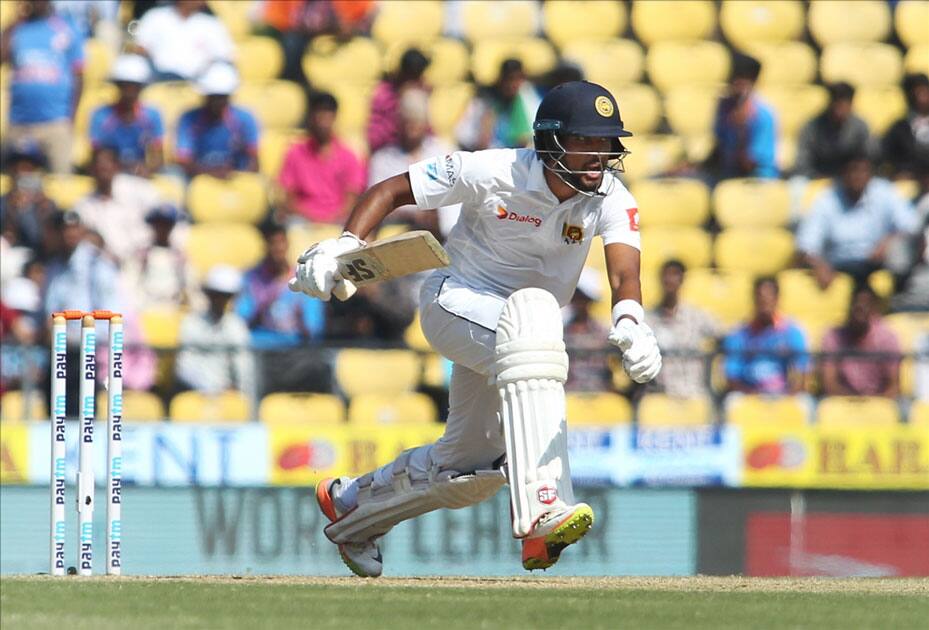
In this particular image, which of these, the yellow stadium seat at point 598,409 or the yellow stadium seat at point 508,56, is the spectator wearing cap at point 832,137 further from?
the yellow stadium seat at point 598,409

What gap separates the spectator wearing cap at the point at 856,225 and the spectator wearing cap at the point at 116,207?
420 centimetres

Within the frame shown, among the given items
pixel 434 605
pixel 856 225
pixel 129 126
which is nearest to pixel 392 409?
pixel 129 126

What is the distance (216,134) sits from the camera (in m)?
11.8

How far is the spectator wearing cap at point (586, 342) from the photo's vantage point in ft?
31.8

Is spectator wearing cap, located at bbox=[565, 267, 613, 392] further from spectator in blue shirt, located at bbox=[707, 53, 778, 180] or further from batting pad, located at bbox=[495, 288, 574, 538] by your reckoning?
batting pad, located at bbox=[495, 288, 574, 538]

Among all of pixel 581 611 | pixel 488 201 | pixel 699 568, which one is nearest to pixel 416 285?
pixel 699 568

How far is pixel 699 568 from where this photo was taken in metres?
9.94

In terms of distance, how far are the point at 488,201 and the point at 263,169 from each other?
18.8 ft

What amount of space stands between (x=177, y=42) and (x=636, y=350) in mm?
6900

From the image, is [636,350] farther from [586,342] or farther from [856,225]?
[856,225]

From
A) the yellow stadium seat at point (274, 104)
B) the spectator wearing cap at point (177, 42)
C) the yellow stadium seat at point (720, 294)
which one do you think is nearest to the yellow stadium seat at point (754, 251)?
the yellow stadium seat at point (720, 294)

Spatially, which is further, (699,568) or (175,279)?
(175,279)

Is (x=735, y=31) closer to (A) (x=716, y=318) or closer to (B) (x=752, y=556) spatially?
(A) (x=716, y=318)

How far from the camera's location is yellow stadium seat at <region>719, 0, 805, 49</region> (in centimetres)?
1342
